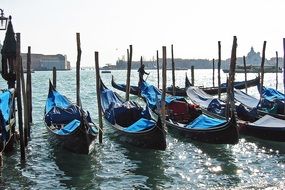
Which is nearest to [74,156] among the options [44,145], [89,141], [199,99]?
[89,141]

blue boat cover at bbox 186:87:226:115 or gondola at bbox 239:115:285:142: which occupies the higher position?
blue boat cover at bbox 186:87:226:115

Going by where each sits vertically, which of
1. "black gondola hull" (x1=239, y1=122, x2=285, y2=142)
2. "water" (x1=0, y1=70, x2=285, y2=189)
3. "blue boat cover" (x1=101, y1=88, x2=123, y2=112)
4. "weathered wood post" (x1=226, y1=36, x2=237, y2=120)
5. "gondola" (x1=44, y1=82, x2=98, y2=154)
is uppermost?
"weathered wood post" (x1=226, y1=36, x2=237, y2=120)

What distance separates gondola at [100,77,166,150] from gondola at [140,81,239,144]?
47 cm

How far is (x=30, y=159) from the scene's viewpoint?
10648 mm

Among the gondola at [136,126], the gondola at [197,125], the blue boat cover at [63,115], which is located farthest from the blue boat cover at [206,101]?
the blue boat cover at [63,115]

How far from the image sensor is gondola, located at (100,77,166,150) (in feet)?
34.6

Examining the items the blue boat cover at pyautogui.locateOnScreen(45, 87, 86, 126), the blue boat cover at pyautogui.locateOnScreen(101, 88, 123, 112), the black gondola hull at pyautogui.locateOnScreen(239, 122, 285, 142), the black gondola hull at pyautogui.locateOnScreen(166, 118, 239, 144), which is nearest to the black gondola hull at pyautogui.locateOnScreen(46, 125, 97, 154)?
the blue boat cover at pyautogui.locateOnScreen(45, 87, 86, 126)

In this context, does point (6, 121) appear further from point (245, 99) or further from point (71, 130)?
point (245, 99)

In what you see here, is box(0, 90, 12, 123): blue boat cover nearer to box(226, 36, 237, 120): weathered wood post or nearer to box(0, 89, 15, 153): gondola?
box(0, 89, 15, 153): gondola

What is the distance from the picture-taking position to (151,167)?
32.6ft

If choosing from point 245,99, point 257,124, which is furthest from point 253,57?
point 257,124

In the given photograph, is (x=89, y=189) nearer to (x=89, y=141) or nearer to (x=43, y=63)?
(x=89, y=141)

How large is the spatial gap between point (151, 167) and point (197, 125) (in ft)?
8.69

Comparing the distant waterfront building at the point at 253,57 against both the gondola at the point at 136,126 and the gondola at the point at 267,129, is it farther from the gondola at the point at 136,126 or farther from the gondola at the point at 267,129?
the gondola at the point at 267,129
